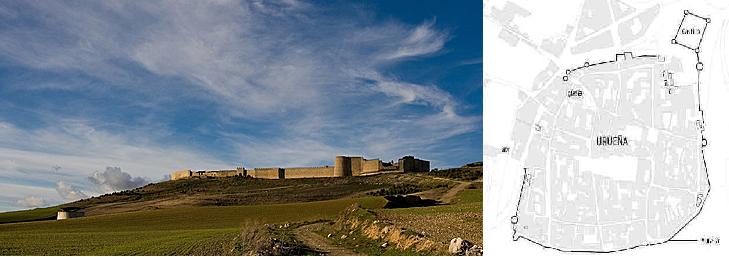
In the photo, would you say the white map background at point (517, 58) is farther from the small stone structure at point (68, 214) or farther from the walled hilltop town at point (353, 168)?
the walled hilltop town at point (353, 168)

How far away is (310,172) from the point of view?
81625mm

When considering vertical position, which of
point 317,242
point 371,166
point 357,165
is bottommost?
point 317,242

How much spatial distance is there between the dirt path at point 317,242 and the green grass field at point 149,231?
7.08 feet

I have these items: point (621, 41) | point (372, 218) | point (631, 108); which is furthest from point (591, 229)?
point (372, 218)

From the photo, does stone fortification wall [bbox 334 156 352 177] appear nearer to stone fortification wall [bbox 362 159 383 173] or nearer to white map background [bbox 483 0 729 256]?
stone fortification wall [bbox 362 159 383 173]

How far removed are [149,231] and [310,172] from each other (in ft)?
174

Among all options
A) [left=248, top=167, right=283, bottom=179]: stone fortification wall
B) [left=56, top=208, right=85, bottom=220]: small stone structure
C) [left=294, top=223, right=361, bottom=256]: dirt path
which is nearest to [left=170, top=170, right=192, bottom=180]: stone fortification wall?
[left=248, top=167, right=283, bottom=179]: stone fortification wall

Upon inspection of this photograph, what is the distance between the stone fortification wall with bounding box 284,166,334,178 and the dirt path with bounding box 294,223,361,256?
56448 millimetres

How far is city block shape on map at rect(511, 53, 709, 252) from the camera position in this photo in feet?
30.4

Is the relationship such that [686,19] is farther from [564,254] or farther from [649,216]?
[564,254]

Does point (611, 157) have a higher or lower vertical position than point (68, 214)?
higher

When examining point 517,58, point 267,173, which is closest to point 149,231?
point 517,58

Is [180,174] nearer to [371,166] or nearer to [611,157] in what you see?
[371,166]

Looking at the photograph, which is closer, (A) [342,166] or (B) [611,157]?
(B) [611,157]
